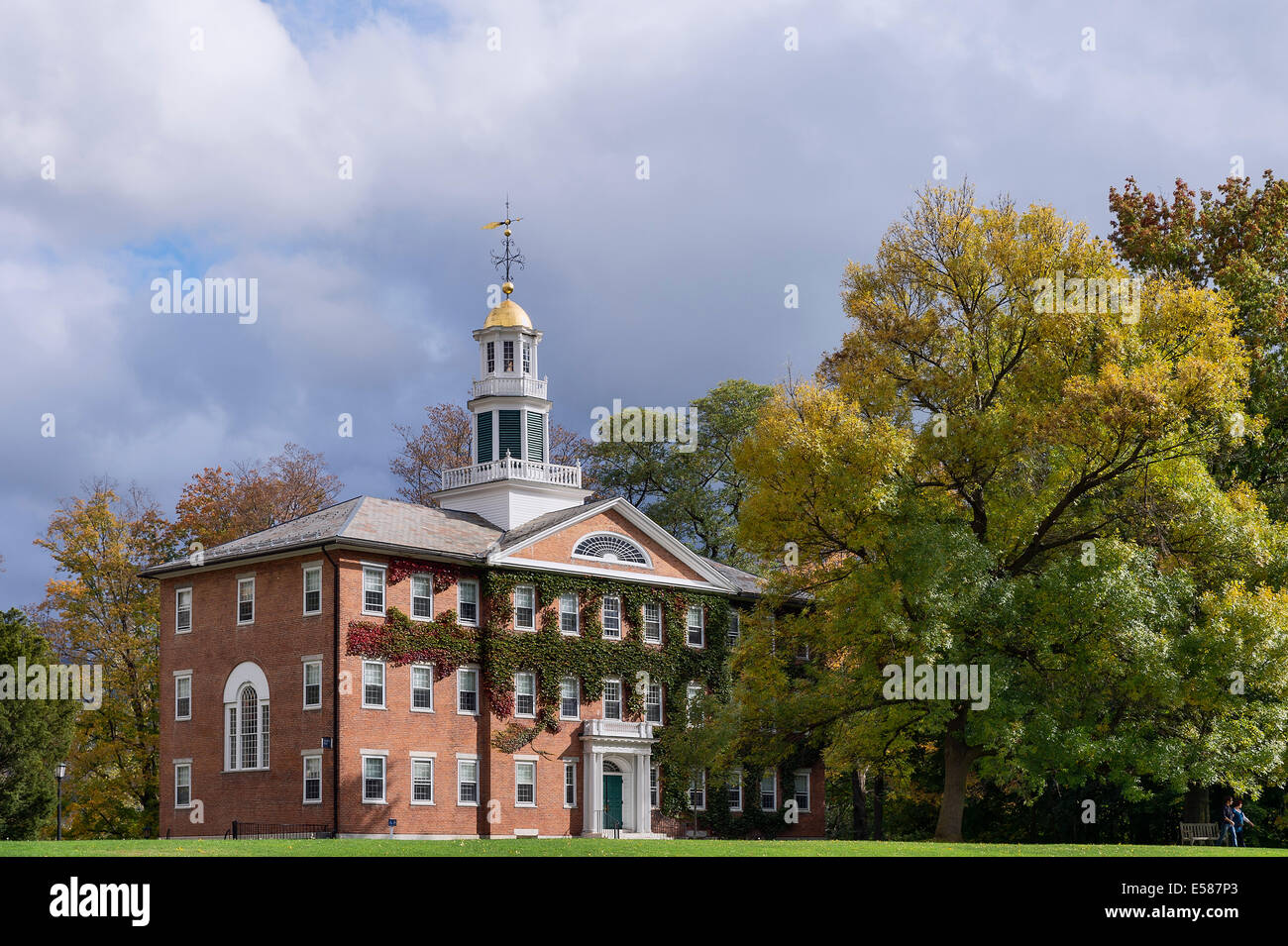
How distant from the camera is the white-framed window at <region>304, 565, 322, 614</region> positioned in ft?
155

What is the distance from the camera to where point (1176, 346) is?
37.8 m

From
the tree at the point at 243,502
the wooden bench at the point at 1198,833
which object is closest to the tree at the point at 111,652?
the tree at the point at 243,502

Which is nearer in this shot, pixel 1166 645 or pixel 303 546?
pixel 1166 645

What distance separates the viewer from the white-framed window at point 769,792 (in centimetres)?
5666

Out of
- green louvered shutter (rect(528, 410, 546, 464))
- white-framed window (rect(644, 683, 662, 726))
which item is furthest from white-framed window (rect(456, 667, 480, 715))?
green louvered shutter (rect(528, 410, 546, 464))

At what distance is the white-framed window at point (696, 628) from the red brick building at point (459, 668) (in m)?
0.11

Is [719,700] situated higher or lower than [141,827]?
higher

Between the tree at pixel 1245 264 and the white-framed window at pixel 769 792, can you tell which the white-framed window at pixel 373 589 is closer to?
the white-framed window at pixel 769 792

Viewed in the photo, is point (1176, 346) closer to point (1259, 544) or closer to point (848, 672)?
point (1259, 544)

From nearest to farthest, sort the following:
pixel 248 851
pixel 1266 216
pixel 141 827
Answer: pixel 248 851 → pixel 1266 216 → pixel 141 827
